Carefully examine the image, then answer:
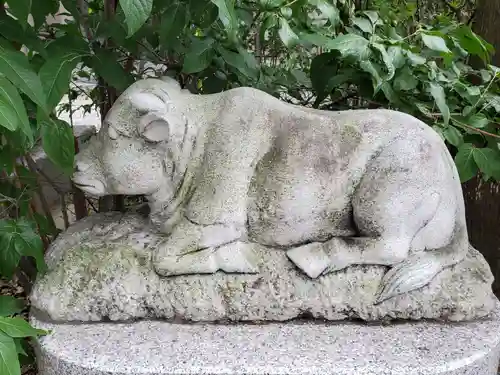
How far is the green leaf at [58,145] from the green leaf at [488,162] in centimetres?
93

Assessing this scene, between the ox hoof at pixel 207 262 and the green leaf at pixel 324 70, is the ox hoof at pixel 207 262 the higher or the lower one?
the lower one

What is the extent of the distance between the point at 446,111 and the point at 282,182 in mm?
464

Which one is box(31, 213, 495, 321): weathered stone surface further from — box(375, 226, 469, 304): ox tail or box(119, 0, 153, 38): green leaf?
box(119, 0, 153, 38): green leaf

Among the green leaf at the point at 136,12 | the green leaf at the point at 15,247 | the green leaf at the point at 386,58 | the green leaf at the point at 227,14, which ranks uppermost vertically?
the green leaf at the point at 136,12

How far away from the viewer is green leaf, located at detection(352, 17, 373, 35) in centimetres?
132

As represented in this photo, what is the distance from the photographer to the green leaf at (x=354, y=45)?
1.26 meters

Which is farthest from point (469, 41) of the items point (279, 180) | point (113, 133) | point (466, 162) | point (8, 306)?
point (8, 306)

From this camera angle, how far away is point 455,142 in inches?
56.9

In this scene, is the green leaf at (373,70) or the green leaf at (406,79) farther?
the green leaf at (406,79)

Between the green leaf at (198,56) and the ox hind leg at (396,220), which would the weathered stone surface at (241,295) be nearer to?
the ox hind leg at (396,220)

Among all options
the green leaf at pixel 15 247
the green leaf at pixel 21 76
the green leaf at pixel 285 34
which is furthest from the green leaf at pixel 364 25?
the green leaf at pixel 15 247

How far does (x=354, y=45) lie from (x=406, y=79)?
0.67ft

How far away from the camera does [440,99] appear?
1346mm

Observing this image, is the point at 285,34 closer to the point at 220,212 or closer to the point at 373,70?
the point at 373,70
